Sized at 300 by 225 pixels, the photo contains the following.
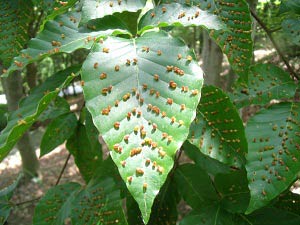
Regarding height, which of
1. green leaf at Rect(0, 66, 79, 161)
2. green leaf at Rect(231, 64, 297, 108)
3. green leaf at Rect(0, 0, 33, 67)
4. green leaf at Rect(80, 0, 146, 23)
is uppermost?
green leaf at Rect(80, 0, 146, 23)

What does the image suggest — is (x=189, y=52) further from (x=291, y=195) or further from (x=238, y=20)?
(x=291, y=195)

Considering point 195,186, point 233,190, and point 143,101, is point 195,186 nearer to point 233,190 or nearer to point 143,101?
point 233,190

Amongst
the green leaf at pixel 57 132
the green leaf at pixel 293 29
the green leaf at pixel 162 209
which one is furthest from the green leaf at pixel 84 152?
the green leaf at pixel 293 29

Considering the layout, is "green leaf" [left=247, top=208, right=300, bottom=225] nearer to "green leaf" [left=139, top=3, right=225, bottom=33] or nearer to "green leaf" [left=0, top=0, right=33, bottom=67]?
"green leaf" [left=139, top=3, right=225, bottom=33]

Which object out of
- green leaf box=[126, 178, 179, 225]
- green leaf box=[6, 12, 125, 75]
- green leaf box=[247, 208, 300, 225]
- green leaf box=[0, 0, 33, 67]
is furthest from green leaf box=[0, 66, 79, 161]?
green leaf box=[247, 208, 300, 225]

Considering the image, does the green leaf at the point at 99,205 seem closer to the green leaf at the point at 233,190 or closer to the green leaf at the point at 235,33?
the green leaf at the point at 233,190

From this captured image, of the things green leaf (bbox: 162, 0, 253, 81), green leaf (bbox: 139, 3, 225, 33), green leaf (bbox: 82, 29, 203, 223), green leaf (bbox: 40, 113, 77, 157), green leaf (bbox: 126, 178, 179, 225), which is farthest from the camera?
green leaf (bbox: 40, 113, 77, 157)
